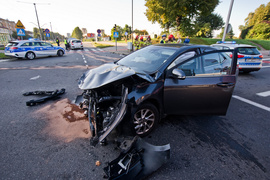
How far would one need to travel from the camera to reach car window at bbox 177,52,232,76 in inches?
109

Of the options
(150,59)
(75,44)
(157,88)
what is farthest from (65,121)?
(75,44)

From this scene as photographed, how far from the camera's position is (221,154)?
2.30 meters

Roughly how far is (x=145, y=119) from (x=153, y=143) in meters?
0.45

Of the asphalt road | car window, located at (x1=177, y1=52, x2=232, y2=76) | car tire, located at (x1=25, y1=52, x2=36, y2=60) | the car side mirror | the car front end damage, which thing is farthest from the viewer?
car tire, located at (x1=25, y1=52, x2=36, y2=60)

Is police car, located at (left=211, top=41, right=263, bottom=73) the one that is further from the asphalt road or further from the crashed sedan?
the crashed sedan

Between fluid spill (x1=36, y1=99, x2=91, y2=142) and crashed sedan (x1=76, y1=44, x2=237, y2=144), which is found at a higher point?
crashed sedan (x1=76, y1=44, x2=237, y2=144)

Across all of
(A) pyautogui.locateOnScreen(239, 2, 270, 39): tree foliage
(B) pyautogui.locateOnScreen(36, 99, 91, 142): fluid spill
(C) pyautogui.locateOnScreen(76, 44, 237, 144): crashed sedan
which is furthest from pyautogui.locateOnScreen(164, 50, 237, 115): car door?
(A) pyautogui.locateOnScreen(239, 2, 270, 39): tree foliage

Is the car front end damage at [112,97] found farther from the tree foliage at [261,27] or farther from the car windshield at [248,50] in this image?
the tree foliage at [261,27]

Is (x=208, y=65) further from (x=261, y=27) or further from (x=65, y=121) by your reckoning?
(x=261, y=27)

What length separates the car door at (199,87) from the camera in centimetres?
261

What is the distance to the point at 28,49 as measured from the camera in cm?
1121

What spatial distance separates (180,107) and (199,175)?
1175mm

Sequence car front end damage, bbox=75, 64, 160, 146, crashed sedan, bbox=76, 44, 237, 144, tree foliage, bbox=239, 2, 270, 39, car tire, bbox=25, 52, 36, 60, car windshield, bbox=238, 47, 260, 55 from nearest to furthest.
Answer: car front end damage, bbox=75, 64, 160, 146 → crashed sedan, bbox=76, 44, 237, 144 → car windshield, bbox=238, 47, 260, 55 → car tire, bbox=25, 52, 36, 60 → tree foliage, bbox=239, 2, 270, 39

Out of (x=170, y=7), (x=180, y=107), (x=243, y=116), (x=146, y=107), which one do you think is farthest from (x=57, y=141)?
(x=170, y=7)
